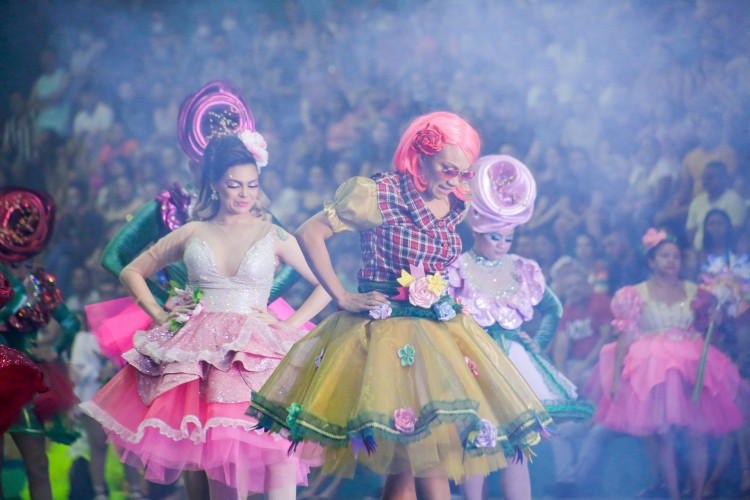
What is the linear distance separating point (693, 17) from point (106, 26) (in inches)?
139

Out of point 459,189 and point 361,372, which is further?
point 459,189

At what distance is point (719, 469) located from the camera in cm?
524

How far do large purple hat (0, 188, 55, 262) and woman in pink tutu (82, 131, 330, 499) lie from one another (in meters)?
1.12

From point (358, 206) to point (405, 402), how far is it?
785 millimetres

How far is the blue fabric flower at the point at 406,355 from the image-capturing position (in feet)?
9.57

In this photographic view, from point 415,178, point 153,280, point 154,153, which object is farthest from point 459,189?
point 154,153

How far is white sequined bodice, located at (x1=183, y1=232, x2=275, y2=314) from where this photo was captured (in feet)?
13.0

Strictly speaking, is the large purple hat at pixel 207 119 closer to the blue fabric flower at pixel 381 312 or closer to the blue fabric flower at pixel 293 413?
the blue fabric flower at pixel 381 312

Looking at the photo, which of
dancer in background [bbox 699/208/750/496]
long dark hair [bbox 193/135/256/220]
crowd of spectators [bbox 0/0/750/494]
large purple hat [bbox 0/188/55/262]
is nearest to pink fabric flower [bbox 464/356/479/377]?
long dark hair [bbox 193/135/256/220]

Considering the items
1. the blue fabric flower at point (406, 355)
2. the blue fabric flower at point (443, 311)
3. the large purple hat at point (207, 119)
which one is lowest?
the blue fabric flower at point (406, 355)

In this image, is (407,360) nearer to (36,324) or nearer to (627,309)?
(627,309)

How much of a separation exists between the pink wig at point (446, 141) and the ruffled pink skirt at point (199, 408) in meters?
0.96

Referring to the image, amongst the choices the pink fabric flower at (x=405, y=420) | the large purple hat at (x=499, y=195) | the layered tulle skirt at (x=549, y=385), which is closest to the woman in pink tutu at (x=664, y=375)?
the layered tulle skirt at (x=549, y=385)

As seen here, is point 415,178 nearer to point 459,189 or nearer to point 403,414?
point 459,189
